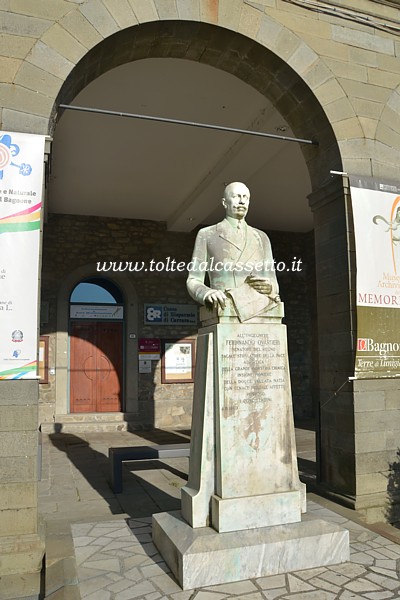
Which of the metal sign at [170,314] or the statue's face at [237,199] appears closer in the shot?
the statue's face at [237,199]

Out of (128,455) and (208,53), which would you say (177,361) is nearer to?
(128,455)

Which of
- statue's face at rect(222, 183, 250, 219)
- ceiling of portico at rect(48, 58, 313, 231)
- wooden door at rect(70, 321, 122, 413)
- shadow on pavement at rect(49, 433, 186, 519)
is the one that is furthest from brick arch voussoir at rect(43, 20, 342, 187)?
wooden door at rect(70, 321, 122, 413)

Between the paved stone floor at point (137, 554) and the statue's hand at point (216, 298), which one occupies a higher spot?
the statue's hand at point (216, 298)

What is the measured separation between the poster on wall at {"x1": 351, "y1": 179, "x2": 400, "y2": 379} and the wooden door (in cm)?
660

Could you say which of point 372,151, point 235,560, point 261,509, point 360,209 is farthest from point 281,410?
point 372,151

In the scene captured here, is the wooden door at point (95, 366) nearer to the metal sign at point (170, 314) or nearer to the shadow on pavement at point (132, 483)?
the metal sign at point (170, 314)

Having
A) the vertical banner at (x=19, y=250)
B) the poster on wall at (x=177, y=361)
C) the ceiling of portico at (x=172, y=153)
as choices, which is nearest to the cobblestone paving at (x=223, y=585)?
the vertical banner at (x=19, y=250)

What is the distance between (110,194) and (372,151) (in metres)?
5.43

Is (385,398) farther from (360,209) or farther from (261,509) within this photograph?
(261,509)

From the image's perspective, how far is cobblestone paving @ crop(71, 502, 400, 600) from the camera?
2.63m

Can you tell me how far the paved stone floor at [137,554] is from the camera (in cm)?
266

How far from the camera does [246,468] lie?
10.1 feet

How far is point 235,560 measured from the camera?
109 inches

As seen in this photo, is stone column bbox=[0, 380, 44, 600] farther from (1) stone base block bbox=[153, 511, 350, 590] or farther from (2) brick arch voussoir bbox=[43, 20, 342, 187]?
(2) brick arch voussoir bbox=[43, 20, 342, 187]
